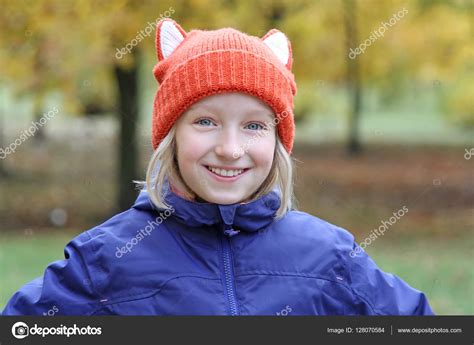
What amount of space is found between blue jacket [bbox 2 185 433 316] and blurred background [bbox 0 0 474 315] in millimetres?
2223

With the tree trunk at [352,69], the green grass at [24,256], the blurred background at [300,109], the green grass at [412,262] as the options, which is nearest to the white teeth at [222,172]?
the blurred background at [300,109]

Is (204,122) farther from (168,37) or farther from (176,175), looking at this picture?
(168,37)

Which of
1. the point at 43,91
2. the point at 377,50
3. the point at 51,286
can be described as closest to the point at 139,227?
the point at 51,286

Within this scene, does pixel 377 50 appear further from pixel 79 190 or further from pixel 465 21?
pixel 79 190

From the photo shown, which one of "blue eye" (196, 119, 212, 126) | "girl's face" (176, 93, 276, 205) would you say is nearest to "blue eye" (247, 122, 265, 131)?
"girl's face" (176, 93, 276, 205)

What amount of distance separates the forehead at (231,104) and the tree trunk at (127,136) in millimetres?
5869

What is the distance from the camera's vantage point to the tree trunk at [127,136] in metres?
7.73

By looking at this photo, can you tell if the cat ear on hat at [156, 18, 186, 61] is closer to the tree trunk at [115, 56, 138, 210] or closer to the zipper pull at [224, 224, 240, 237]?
the zipper pull at [224, 224, 240, 237]

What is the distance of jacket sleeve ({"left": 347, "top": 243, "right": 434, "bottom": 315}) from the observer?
1889 millimetres

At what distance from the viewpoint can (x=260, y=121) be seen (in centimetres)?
191

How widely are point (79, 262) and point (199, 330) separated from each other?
1.18ft

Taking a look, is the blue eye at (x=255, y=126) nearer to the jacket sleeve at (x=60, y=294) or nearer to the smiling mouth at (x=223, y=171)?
the smiling mouth at (x=223, y=171)

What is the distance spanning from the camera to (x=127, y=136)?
7.91 meters

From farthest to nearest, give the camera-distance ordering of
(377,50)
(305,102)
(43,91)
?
(305,102), (377,50), (43,91)
